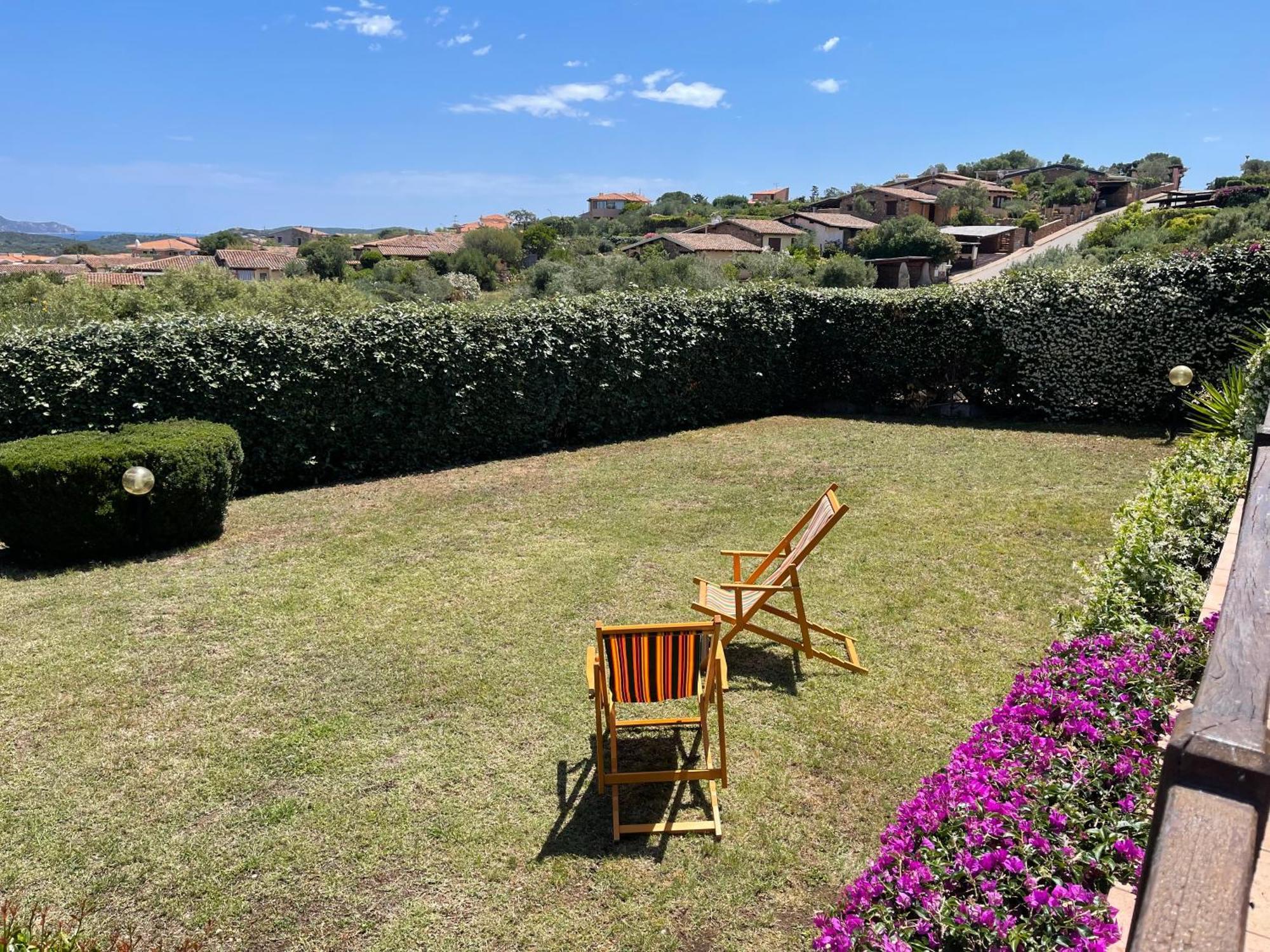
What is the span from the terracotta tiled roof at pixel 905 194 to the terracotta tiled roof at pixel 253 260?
5867 cm

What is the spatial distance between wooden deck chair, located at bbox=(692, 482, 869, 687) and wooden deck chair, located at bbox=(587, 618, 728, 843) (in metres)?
→ 0.95

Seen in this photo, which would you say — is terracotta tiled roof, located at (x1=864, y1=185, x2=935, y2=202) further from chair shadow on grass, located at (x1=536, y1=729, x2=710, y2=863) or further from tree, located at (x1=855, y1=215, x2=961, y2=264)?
chair shadow on grass, located at (x1=536, y1=729, x2=710, y2=863)

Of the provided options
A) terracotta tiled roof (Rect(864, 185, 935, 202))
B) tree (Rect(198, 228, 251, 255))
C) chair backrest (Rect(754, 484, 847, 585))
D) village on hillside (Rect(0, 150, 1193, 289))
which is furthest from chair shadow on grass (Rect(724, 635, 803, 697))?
tree (Rect(198, 228, 251, 255))

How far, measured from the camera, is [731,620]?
4754 millimetres

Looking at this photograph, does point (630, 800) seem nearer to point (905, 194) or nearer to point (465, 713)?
point (465, 713)

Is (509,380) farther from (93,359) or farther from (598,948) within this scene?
(598,948)

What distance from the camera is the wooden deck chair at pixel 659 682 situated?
353cm

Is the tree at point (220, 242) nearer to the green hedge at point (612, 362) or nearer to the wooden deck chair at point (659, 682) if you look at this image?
the green hedge at point (612, 362)

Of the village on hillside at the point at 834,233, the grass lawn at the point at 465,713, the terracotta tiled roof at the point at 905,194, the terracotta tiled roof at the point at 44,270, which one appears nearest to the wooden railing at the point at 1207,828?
the grass lawn at the point at 465,713

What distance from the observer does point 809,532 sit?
5.06 metres

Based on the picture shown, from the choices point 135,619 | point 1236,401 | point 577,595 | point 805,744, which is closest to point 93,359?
point 135,619

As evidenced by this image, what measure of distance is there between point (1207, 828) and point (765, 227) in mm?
73423

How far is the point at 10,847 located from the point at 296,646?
2.00m

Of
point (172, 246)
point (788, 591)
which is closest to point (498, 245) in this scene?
point (788, 591)
